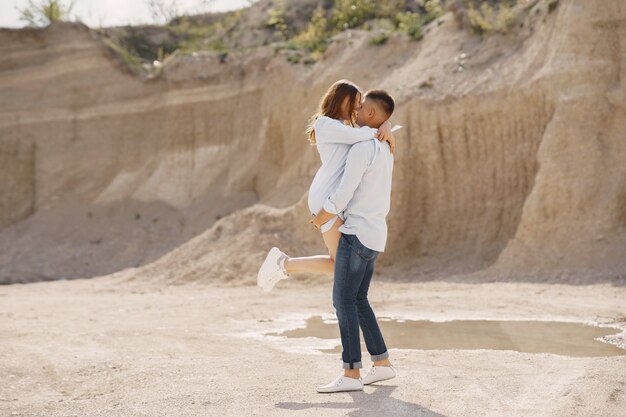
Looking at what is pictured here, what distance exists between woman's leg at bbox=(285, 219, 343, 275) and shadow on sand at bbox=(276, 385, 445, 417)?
2.73ft

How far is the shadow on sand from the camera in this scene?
4660 millimetres

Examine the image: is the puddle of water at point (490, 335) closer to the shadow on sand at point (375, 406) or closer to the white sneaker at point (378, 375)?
the white sneaker at point (378, 375)

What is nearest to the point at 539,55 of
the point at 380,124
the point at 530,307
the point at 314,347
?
the point at 530,307

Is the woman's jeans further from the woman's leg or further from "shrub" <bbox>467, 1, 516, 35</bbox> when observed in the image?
"shrub" <bbox>467, 1, 516, 35</bbox>

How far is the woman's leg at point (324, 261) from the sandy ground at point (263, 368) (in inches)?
29.8

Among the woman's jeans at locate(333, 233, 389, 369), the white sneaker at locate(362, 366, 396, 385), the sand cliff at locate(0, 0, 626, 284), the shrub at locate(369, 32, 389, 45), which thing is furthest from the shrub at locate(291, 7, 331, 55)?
the white sneaker at locate(362, 366, 396, 385)

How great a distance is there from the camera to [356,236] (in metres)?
5.29

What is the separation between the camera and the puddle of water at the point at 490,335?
25.1ft

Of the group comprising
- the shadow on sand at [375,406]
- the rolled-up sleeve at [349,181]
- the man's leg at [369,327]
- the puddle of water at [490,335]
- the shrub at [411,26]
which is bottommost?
the puddle of water at [490,335]

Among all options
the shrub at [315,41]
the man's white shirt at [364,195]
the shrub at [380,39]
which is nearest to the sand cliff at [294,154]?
the shrub at [380,39]

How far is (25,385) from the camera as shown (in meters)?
6.18

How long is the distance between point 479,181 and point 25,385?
11.2m

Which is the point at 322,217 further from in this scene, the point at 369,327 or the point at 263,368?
the point at 263,368

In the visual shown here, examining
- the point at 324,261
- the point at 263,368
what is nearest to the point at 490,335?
the point at 263,368
